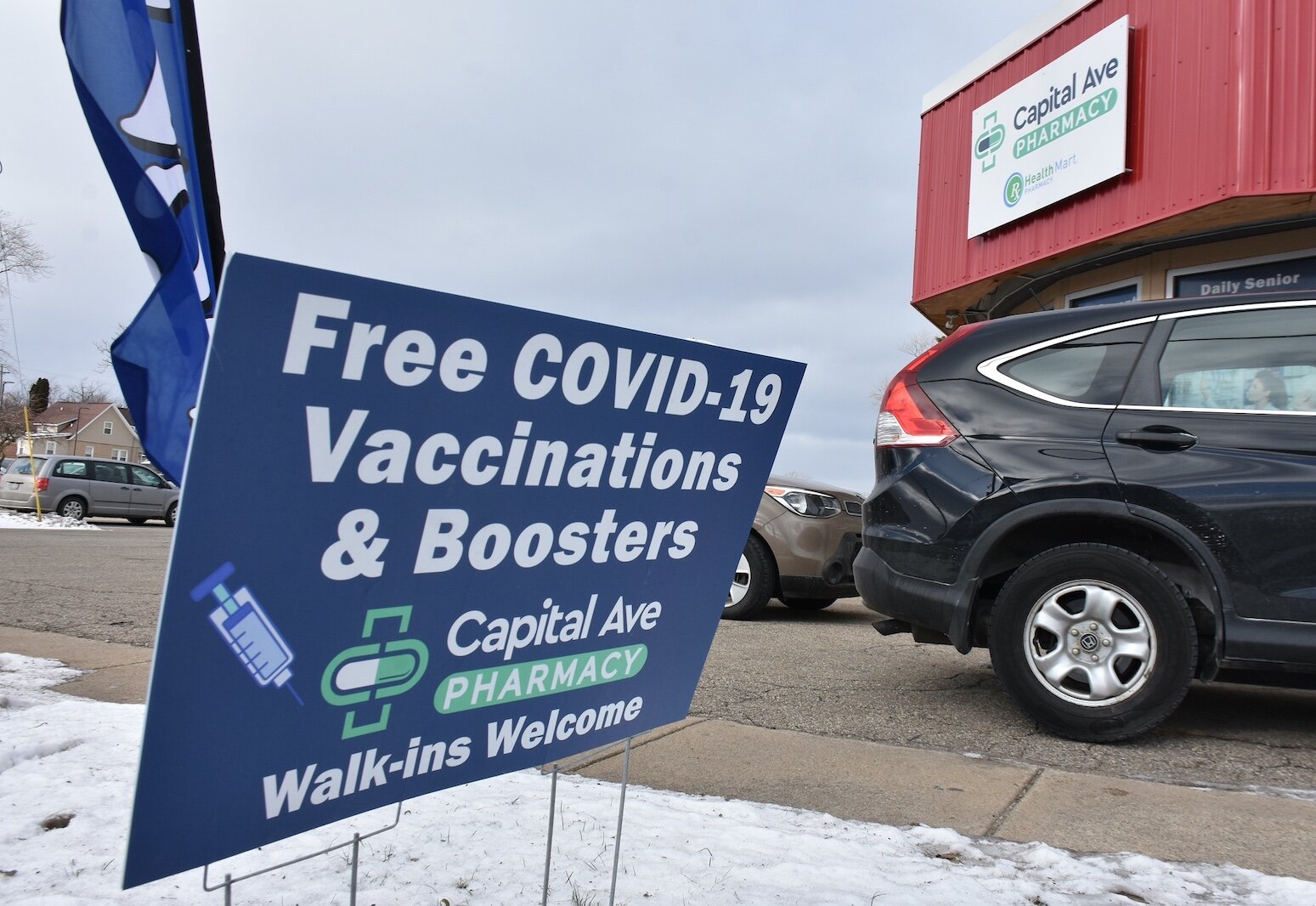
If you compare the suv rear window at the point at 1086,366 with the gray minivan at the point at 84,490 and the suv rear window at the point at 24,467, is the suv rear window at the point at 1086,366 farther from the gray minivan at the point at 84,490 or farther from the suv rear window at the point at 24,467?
the suv rear window at the point at 24,467

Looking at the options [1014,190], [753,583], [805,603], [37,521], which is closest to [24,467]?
[37,521]

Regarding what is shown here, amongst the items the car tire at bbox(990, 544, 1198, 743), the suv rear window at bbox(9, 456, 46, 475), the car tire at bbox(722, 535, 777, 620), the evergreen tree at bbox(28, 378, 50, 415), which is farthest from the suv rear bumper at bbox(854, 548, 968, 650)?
the suv rear window at bbox(9, 456, 46, 475)

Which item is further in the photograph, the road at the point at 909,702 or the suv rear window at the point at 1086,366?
the suv rear window at the point at 1086,366

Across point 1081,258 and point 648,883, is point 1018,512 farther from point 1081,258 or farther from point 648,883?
point 1081,258

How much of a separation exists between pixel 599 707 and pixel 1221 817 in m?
2.10

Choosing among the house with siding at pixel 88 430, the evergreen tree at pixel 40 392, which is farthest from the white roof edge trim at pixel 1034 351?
the house with siding at pixel 88 430

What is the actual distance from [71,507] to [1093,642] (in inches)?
893

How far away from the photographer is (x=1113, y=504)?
367cm

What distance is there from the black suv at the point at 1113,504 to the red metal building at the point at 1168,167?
20.3ft

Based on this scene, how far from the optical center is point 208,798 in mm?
1405

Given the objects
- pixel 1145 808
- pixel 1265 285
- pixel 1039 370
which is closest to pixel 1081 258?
pixel 1265 285

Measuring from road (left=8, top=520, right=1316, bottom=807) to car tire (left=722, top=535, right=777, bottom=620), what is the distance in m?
0.12

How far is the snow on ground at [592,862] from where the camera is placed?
7.20 ft

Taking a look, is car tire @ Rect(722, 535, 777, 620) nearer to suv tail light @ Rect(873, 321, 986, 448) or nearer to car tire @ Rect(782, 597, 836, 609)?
car tire @ Rect(782, 597, 836, 609)
